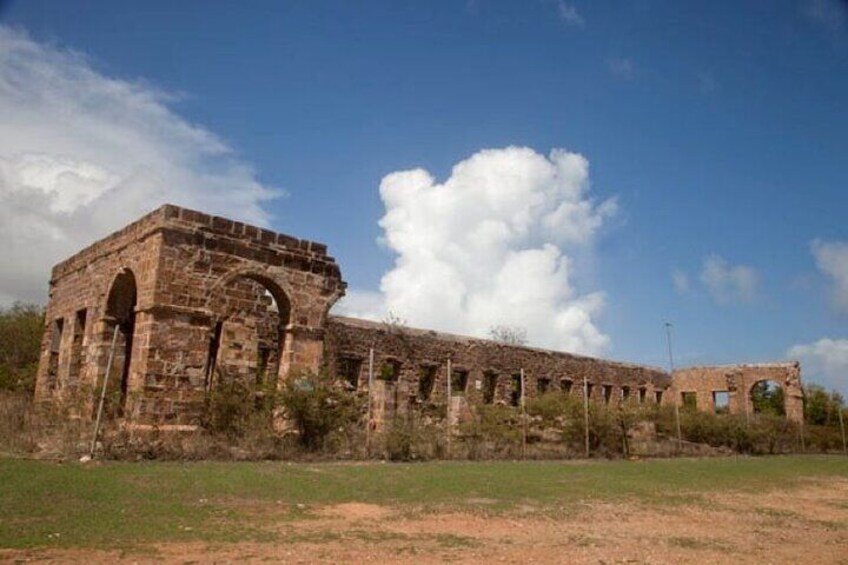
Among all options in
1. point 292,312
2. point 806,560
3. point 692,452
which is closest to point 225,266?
point 292,312

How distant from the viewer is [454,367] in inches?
939

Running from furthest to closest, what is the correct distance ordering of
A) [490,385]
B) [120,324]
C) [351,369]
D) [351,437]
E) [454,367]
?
[490,385] < [454,367] < [351,369] < [120,324] < [351,437]

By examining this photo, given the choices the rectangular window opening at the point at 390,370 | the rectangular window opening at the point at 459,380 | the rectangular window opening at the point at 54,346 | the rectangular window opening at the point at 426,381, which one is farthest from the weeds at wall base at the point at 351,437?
the rectangular window opening at the point at 459,380

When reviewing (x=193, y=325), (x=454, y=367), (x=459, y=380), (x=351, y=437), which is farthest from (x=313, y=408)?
(x=459, y=380)

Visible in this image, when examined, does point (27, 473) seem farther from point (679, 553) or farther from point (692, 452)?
point (692, 452)

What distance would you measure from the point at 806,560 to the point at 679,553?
105 centimetres

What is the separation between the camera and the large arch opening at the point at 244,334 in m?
14.2

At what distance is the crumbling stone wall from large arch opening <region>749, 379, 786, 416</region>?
25918 mm

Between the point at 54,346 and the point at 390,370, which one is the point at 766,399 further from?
the point at 54,346

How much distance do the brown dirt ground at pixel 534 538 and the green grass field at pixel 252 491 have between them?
33 centimetres

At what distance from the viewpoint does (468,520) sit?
6996mm

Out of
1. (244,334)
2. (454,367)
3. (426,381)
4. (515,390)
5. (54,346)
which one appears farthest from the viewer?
(515,390)

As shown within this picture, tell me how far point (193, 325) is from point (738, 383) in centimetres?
2772

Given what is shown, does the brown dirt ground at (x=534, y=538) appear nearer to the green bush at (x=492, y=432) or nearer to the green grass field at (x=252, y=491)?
the green grass field at (x=252, y=491)
